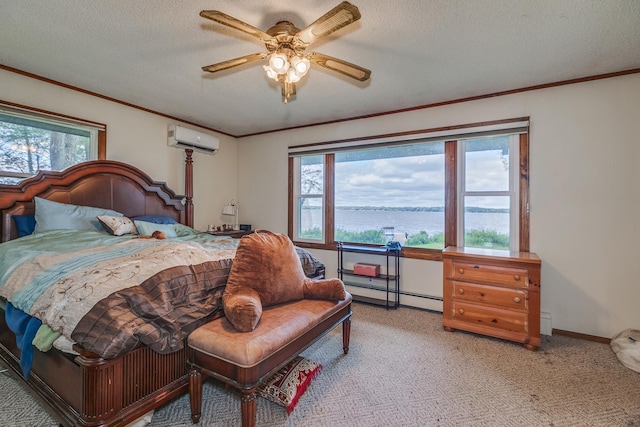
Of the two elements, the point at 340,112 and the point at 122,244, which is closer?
the point at 122,244

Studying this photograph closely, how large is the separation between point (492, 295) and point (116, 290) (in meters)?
2.88

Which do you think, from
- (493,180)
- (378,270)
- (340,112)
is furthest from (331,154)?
(493,180)

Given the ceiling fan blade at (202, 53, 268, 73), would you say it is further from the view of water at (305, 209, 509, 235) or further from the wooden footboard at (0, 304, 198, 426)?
the view of water at (305, 209, 509, 235)

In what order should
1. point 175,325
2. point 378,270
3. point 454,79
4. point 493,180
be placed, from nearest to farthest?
point 175,325 → point 454,79 → point 493,180 → point 378,270

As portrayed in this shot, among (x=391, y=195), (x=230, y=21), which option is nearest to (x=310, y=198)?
(x=391, y=195)

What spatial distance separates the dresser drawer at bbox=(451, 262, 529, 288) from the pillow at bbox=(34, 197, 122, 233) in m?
3.47

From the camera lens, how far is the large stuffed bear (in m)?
1.64

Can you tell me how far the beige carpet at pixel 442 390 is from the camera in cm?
164

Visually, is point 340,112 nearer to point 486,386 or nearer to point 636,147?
point 636,147

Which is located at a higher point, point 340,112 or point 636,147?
point 340,112

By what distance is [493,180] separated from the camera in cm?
313

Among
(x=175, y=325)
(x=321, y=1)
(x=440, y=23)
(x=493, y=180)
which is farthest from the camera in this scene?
(x=493, y=180)

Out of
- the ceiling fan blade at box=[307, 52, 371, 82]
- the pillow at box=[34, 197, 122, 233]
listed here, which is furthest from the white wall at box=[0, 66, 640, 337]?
the ceiling fan blade at box=[307, 52, 371, 82]

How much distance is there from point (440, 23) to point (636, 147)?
7.09 feet
